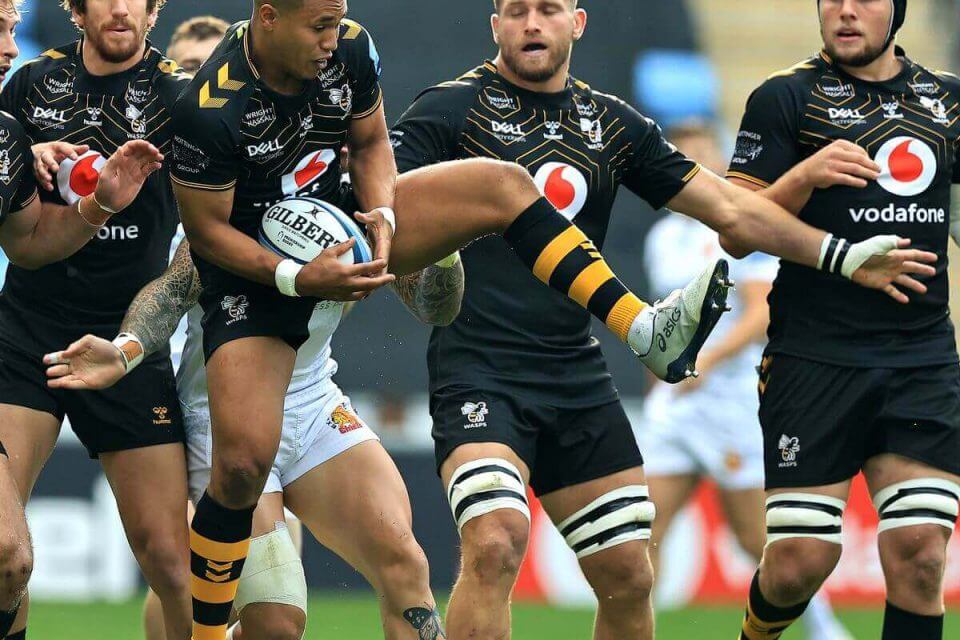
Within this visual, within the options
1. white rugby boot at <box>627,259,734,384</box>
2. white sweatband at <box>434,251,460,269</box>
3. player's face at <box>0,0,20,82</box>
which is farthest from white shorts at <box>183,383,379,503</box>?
player's face at <box>0,0,20,82</box>

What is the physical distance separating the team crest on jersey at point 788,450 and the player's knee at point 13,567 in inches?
113

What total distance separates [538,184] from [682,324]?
47.2 inches

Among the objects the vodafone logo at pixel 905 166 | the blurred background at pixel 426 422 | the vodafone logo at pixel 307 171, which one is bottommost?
the blurred background at pixel 426 422

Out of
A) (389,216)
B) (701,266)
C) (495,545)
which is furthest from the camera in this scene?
(701,266)

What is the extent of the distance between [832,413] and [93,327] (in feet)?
9.44

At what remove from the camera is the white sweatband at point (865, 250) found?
6238 millimetres

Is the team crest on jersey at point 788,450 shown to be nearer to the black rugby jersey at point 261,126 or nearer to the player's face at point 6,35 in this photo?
the black rugby jersey at point 261,126

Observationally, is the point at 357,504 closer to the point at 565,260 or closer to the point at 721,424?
the point at 565,260

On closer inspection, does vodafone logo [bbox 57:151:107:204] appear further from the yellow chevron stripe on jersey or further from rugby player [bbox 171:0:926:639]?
the yellow chevron stripe on jersey

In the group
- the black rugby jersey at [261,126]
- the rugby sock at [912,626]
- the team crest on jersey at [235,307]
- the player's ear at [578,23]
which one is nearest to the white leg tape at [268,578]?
the team crest on jersey at [235,307]

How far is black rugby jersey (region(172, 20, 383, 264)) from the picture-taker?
5301 millimetres

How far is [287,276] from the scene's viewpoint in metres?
5.26

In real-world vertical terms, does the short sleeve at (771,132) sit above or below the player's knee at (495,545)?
above

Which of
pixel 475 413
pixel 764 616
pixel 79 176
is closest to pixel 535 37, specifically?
pixel 475 413
